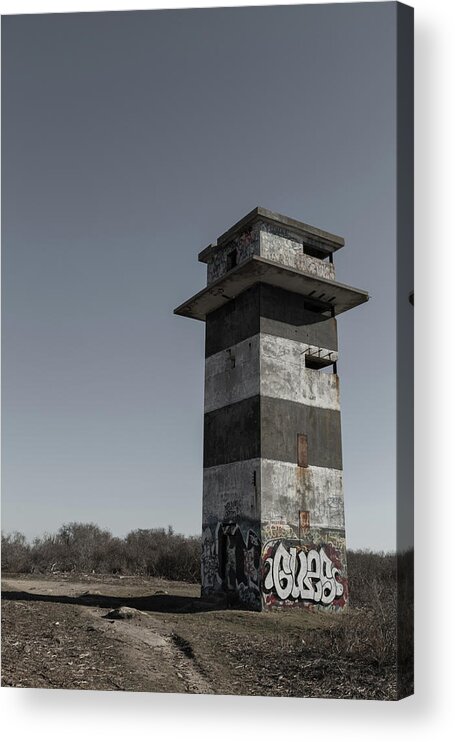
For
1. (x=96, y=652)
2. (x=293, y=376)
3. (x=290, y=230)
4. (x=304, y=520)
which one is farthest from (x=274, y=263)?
(x=96, y=652)

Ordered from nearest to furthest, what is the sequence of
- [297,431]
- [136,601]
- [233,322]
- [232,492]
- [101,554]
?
[136,601]
[232,492]
[297,431]
[233,322]
[101,554]

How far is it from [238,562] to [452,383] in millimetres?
9460

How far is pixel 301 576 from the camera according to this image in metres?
16.1

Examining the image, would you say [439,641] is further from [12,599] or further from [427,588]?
[12,599]

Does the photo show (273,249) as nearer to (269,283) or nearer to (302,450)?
(269,283)

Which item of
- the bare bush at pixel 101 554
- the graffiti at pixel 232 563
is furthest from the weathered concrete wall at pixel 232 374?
the bare bush at pixel 101 554

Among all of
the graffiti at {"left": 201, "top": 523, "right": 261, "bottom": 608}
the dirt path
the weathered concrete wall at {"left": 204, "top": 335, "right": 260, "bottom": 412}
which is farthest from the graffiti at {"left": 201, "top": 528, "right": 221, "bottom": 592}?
the dirt path

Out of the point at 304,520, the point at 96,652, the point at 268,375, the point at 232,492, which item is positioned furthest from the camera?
the point at 232,492

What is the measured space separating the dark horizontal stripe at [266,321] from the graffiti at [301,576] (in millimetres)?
5325

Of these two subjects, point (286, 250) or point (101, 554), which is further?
point (101, 554)

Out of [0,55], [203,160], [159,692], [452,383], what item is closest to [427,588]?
[452,383]

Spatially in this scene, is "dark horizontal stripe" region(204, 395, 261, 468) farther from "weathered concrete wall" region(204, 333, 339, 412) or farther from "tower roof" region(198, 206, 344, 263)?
"tower roof" region(198, 206, 344, 263)

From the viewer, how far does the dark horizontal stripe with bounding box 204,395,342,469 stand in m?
17.1

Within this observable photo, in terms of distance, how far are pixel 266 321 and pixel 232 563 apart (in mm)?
5965
